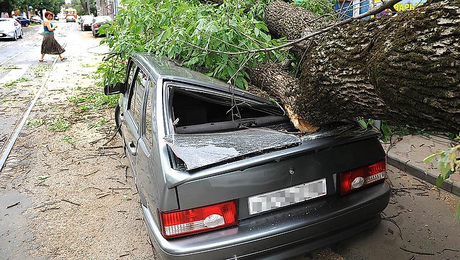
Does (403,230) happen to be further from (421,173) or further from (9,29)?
(9,29)

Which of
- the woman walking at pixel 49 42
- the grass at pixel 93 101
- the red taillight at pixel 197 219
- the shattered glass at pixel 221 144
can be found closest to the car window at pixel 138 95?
the shattered glass at pixel 221 144

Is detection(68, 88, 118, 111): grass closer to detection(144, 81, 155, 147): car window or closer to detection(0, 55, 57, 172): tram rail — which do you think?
detection(0, 55, 57, 172): tram rail

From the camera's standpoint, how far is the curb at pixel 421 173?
4025 millimetres

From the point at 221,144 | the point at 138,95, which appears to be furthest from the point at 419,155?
the point at 138,95

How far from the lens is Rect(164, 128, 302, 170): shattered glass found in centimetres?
224

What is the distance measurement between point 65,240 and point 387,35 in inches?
123

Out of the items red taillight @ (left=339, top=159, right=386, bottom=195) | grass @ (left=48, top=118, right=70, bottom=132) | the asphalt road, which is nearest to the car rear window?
→ red taillight @ (left=339, top=159, right=386, bottom=195)

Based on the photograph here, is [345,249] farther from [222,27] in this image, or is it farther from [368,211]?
[222,27]

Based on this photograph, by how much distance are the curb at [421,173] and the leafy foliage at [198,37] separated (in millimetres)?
2153

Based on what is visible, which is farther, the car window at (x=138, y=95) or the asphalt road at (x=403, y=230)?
the car window at (x=138, y=95)

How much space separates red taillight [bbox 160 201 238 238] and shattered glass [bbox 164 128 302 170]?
10.9 inches

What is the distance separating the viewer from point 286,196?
7.82 ft

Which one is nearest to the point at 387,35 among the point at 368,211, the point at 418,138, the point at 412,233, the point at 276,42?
the point at 368,211

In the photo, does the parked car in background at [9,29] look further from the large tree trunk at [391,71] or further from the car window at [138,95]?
the large tree trunk at [391,71]
